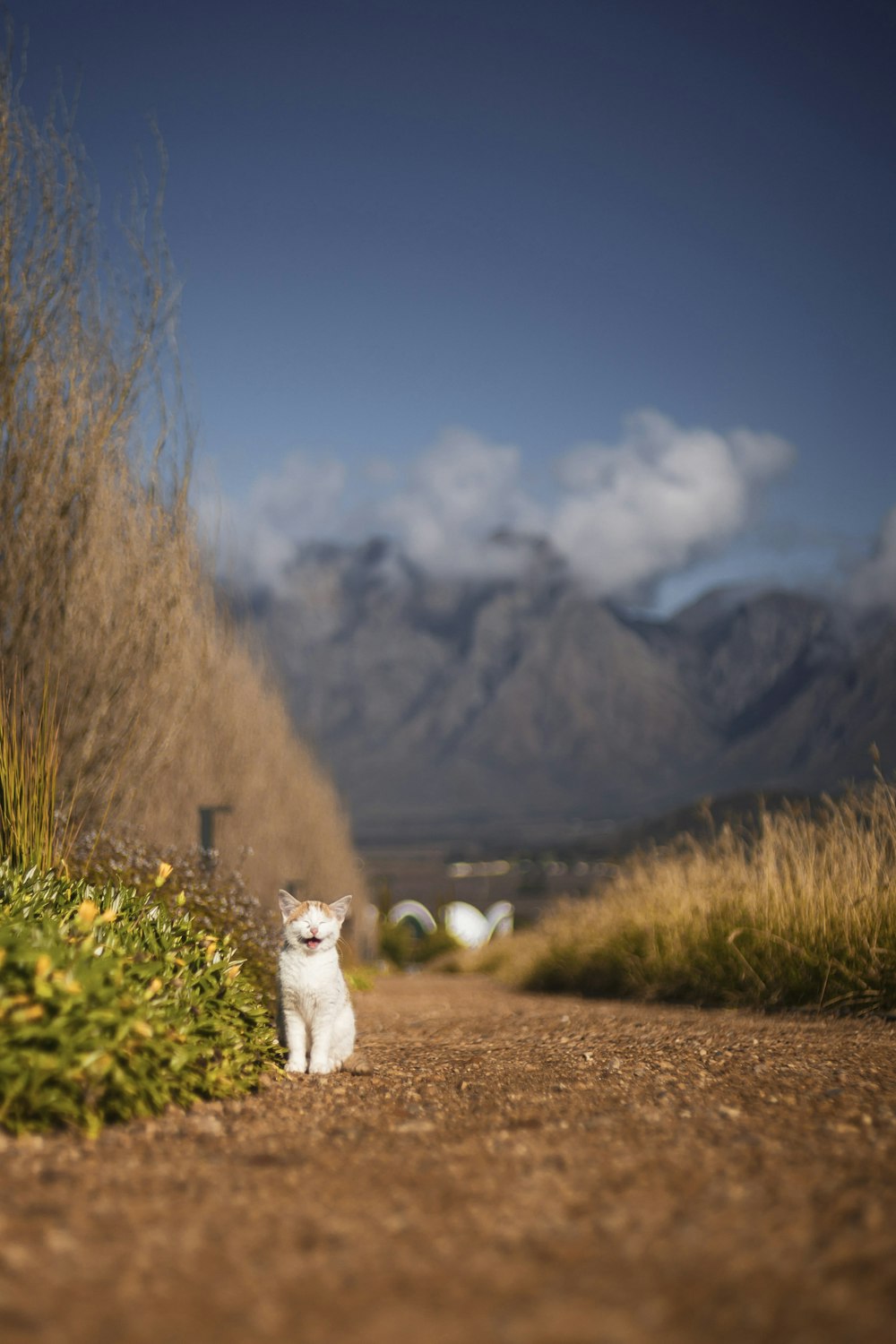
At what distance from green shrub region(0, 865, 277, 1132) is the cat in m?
0.14

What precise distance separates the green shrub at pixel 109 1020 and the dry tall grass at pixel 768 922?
412 centimetres

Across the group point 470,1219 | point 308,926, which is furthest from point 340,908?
point 470,1219

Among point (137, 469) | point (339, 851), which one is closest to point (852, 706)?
point (339, 851)

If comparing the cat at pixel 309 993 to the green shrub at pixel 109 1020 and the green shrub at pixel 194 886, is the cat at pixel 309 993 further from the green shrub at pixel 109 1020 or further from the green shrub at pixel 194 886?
the green shrub at pixel 194 886

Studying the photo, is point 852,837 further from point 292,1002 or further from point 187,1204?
point 187,1204

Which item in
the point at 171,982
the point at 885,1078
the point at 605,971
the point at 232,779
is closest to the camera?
the point at 171,982

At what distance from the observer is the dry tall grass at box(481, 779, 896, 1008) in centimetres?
698

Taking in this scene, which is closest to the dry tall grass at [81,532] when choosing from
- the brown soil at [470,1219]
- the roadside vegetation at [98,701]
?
the roadside vegetation at [98,701]

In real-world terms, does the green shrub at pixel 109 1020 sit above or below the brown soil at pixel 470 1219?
above

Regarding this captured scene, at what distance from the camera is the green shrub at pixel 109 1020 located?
130 inches

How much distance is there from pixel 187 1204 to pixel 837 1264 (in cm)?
153

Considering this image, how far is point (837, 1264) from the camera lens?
2.21 metres

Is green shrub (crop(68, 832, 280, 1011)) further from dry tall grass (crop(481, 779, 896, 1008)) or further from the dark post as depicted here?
dry tall grass (crop(481, 779, 896, 1008))

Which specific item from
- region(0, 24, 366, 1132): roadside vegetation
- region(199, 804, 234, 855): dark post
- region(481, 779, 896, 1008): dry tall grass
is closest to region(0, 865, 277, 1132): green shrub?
region(0, 24, 366, 1132): roadside vegetation
